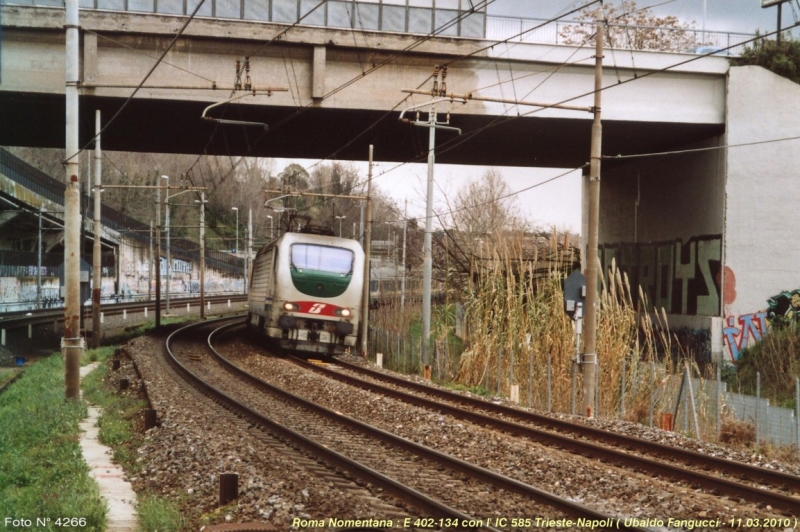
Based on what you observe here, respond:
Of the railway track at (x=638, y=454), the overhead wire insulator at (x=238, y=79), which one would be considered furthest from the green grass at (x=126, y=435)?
the overhead wire insulator at (x=238, y=79)

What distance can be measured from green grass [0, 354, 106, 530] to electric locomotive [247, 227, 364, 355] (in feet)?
24.8

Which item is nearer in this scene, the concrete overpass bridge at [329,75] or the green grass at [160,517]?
the green grass at [160,517]

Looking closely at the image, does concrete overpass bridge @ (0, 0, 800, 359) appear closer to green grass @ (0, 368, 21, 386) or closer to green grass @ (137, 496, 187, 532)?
green grass @ (0, 368, 21, 386)

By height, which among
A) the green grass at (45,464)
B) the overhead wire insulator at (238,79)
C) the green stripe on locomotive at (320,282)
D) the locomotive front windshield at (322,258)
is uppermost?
the overhead wire insulator at (238,79)

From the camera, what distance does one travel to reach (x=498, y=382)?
62.3 ft

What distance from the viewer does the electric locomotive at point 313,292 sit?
2362cm

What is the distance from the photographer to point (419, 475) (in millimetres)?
9773

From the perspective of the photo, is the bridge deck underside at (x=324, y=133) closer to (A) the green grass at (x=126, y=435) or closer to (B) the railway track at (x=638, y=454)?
(A) the green grass at (x=126, y=435)

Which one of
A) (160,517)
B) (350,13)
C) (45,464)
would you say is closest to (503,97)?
(350,13)

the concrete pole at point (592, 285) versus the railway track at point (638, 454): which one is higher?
the concrete pole at point (592, 285)

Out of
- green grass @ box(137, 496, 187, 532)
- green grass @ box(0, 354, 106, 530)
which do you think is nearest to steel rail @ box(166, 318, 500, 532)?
green grass @ box(137, 496, 187, 532)

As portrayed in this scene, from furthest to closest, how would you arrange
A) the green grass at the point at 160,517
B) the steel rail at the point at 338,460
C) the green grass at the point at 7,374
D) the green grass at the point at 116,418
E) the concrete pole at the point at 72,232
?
the green grass at the point at 7,374
the concrete pole at the point at 72,232
the green grass at the point at 116,418
the steel rail at the point at 338,460
the green grass at the point at 160,517

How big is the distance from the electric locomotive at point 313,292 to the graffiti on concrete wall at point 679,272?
8.17 meters

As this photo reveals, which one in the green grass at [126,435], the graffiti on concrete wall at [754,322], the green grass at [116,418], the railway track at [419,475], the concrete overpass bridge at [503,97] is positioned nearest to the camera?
the green grass at [126,435]
